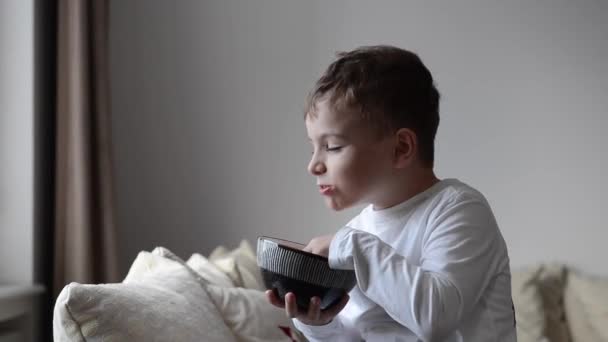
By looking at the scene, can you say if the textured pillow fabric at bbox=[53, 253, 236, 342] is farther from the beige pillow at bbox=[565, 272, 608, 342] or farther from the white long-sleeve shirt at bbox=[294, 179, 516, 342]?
the beige pillow at bbox=[565, 272, 608, 342]

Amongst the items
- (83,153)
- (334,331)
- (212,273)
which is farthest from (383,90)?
(83,153)

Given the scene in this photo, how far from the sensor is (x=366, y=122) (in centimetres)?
110

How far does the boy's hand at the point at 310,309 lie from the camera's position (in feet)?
3.33

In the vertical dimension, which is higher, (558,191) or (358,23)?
(358,23)

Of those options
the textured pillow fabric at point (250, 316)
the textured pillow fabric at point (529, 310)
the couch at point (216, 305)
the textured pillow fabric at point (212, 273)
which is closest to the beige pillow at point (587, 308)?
the couch at point (216, 305)

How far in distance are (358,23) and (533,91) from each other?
2.31 ft

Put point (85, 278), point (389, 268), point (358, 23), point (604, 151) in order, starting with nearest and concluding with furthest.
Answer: point (389, 268) → point (85, 278) → point (604, 151) → point (358, 23)

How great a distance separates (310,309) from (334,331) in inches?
9.5

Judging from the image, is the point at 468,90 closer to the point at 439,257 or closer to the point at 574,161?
the point at 574,161

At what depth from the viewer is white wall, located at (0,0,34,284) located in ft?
7.50

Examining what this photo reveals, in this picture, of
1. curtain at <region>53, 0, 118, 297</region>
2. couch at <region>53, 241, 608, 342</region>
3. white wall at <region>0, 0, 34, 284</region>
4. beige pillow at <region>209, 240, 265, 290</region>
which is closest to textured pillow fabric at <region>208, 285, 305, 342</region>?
couch at <region>53, 241, 608, 342</region>

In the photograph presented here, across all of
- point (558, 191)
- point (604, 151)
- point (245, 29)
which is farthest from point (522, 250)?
point (245, 29)

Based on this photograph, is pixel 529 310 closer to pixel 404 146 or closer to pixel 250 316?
pixel 250 316

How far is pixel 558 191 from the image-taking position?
2561 mm
